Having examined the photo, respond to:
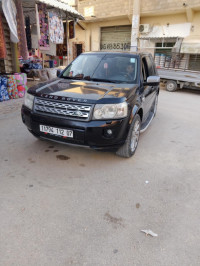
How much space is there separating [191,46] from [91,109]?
12.6 m

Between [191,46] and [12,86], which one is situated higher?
[191,46]

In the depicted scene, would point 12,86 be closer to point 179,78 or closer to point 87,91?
point 87,91

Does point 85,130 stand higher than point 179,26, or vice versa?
point 179,26

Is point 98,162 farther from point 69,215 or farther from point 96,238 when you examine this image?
point 96,238

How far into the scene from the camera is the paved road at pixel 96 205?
1805 millimetres

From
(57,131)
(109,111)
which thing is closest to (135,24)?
(109,111)

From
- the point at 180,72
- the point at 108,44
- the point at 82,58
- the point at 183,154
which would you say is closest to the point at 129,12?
the point at 108,44

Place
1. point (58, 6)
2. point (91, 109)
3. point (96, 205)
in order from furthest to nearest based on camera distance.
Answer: point (58, 6)
point (91, 109)
point (96, 205)

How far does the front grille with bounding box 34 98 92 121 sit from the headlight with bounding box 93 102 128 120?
0.11 meters

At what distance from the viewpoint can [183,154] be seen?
12.6 feet

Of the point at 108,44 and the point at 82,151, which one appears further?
the point at 108,44

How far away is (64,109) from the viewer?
284 cm

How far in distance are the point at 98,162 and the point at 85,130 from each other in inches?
31.1

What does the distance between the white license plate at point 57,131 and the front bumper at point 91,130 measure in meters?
0.05
